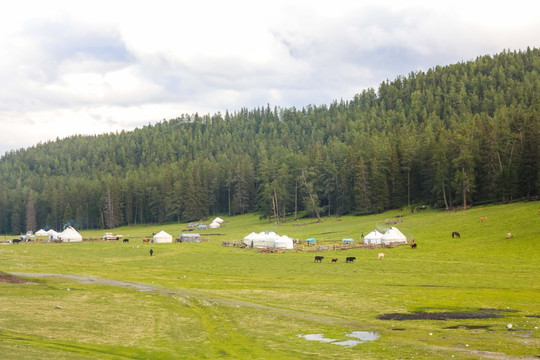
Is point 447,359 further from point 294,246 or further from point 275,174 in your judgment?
point 275,174

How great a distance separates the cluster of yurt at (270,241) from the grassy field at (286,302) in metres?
7.83

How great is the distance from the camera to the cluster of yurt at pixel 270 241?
101 m

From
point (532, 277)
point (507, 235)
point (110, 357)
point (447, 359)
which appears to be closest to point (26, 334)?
point (110, 357)

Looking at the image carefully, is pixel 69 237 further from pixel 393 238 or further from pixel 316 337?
pixel 316 337

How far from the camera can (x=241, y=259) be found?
86250 mm

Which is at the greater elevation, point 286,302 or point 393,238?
point 393,238

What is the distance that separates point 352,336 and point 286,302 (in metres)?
13.5

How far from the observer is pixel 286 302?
46.9 metres

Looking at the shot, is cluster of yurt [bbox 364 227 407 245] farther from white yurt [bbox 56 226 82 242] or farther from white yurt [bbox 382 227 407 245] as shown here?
white yurt [bbox 56 226 82 242]

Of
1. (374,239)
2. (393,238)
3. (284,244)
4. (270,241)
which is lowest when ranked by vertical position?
(284,244)

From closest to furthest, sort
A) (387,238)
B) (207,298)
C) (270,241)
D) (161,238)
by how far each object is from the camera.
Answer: (207,298), (387,238), (270,241), (161,238)

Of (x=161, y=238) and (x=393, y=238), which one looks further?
(x=161, y=238)

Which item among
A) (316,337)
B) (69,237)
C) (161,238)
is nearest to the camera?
(316,337)

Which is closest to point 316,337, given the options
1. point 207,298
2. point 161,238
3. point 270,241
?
point 207,298
